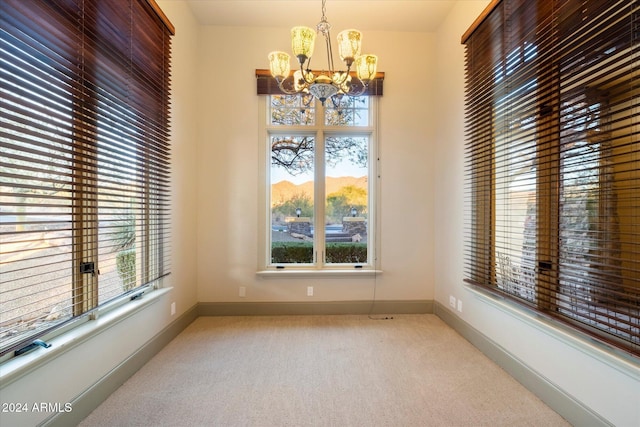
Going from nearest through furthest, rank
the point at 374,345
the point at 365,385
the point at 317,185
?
the point at 365,385 < the point at 374,345 < the point at 317,185

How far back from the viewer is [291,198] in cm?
346

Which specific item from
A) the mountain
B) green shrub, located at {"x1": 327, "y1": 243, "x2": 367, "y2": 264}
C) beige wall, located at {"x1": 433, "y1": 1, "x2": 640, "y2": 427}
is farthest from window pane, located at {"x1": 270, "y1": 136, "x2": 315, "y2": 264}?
beige wall, located at {"x1": 433, "y1": 1, "x2": 640, "y2": 427}

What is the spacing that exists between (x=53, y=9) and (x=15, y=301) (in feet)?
4.85

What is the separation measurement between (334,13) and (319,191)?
194 cm

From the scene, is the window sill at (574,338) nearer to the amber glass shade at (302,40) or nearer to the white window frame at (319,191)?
the white window frame at (319,191)

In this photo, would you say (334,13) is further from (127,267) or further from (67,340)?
(67,340)

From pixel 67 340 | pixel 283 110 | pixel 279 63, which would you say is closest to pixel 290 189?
pixel 283 110

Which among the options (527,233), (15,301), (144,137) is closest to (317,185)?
(144,137)

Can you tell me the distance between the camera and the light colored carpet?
1.69m

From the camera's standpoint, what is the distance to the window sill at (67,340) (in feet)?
4.14

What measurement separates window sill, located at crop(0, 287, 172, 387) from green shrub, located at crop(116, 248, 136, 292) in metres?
0.15

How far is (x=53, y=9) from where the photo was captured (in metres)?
1.44

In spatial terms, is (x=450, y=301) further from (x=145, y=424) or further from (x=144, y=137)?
(x=144, y=137)

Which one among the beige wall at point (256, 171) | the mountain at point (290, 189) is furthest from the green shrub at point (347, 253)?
the mountain at point (290, 189)
